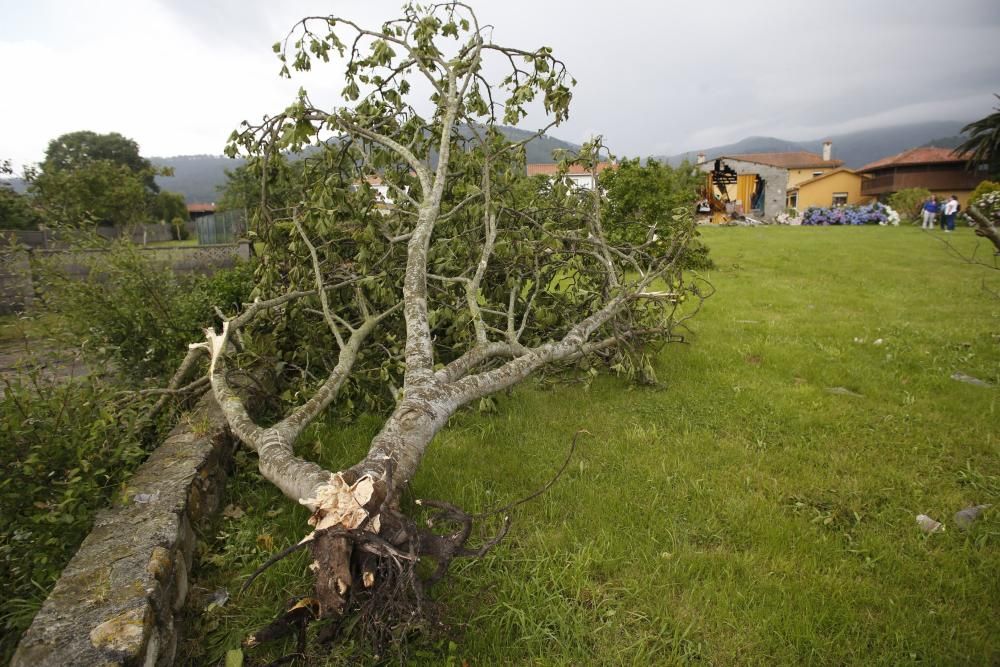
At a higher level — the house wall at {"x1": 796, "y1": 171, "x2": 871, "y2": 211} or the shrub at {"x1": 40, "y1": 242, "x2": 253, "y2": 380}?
the house wall at {"x1": 796, "y1": 171, "x2": 871, "y2": 211}

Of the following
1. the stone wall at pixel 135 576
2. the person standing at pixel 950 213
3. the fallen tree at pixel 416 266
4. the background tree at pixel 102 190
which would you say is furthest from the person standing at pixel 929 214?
the background tree at pixel 102 190

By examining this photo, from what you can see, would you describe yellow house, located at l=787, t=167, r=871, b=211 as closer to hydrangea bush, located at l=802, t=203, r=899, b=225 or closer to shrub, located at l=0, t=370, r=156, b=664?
hydrangea bush, located at l=802, t=203, r=899, b=225

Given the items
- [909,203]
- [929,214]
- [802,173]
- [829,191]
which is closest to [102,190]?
[929,214]

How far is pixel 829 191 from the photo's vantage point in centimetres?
4866

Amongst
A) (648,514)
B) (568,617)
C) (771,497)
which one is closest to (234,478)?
(568,617)

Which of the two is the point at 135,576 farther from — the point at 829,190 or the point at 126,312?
the point at 829,190

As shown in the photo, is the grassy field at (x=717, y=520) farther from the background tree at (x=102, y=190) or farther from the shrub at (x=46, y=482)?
the background tree at (x=102, y=190)

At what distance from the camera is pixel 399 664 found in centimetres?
191

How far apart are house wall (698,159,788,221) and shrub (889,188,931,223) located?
13786 millimetres

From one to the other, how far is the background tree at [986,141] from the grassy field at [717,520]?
116ft

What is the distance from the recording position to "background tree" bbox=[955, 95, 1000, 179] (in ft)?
94.9

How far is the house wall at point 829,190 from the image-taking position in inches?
1885

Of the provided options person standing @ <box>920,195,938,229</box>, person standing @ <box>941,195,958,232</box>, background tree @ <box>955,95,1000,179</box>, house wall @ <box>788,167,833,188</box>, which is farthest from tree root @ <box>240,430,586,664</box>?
house wall @ <box>788,167,833,188</box>

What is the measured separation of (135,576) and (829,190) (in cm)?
5925
